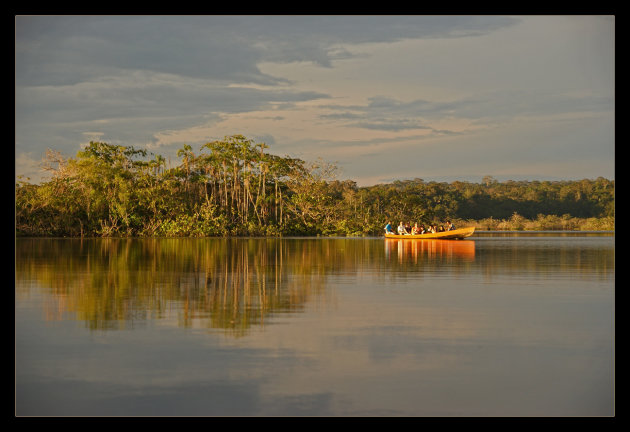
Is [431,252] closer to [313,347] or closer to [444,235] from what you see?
[444,235]

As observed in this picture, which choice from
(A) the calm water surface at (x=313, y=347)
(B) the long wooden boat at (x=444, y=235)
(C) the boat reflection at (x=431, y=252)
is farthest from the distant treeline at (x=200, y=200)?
(A) the calm water surface at (x=313, y=347)

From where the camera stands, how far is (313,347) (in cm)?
632

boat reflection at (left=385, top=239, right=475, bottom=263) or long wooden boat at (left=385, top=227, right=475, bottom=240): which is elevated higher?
long wooden boat at (left=385, top=227, right=475, bottom=240)

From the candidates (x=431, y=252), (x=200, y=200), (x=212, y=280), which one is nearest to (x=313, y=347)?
(x=212, y=280)

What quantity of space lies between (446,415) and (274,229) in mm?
35786

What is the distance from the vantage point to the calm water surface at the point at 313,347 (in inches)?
191

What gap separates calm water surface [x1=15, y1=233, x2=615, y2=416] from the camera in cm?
485

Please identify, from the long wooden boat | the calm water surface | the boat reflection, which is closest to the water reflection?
the calm water surface

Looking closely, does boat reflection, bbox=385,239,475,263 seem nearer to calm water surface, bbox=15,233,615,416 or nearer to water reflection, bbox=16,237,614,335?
water reflection, bbox=16,237,614,335

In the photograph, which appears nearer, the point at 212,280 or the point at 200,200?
the point at 212,280

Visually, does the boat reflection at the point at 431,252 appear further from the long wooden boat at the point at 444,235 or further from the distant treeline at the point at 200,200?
the distant treeline at the point at 200,200
